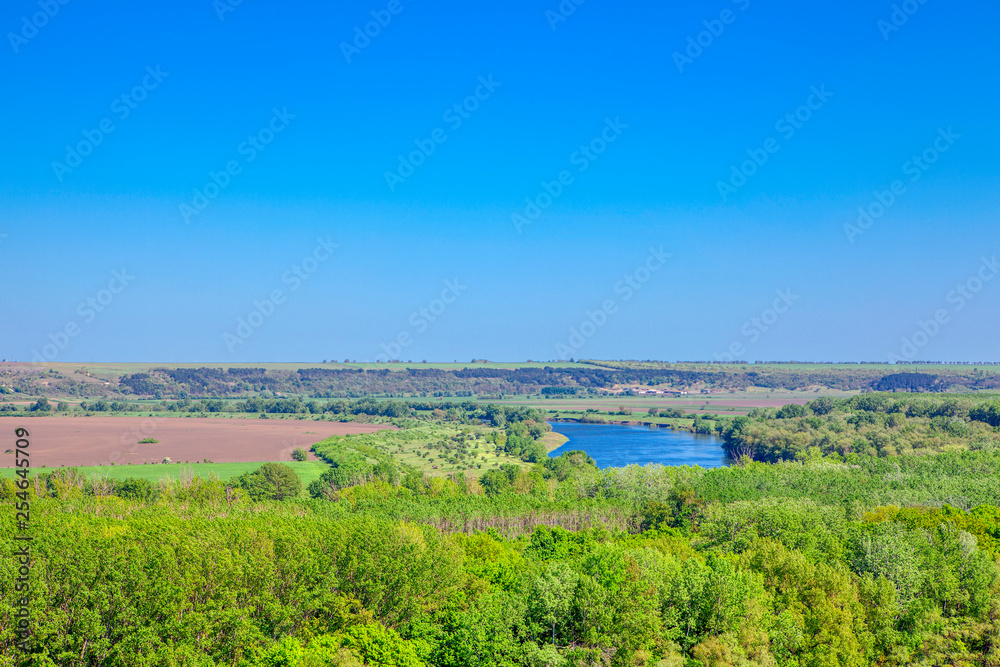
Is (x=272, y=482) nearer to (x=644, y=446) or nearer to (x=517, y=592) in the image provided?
(x=517, y=592)

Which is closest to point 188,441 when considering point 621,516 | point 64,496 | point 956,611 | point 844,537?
point 64,496

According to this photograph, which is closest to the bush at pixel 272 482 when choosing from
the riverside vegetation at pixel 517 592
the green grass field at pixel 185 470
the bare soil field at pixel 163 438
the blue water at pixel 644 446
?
the green grass field at pixel 185 470

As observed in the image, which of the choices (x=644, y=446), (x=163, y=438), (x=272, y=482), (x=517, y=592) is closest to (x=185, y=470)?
(x=272, y=482)

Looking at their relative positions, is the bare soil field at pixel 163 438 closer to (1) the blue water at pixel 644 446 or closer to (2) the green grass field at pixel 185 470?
(2) the green grass field at pixel 185 470

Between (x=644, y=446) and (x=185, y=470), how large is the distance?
89.2 meters

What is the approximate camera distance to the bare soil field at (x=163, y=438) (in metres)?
114

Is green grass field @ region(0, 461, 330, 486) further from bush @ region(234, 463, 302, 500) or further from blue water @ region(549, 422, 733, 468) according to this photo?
blue water @ region(549, 422, 733, 468)

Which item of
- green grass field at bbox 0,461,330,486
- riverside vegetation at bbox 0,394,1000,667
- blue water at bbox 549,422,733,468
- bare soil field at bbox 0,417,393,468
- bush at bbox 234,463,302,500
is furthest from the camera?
blue water at bbox 549,422,733,468

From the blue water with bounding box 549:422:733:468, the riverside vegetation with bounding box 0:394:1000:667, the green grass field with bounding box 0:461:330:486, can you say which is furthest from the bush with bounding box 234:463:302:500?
the blue water with bounding box 549:422:733:468

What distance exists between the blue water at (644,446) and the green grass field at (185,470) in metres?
43.8

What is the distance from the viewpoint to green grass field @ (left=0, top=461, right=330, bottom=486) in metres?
96.4

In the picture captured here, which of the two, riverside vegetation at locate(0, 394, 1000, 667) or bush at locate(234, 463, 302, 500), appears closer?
riverside vegetation at locate(0, 394, 1000, 667)

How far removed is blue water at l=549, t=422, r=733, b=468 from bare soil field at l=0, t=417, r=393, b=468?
4818 cm

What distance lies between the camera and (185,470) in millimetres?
100500
